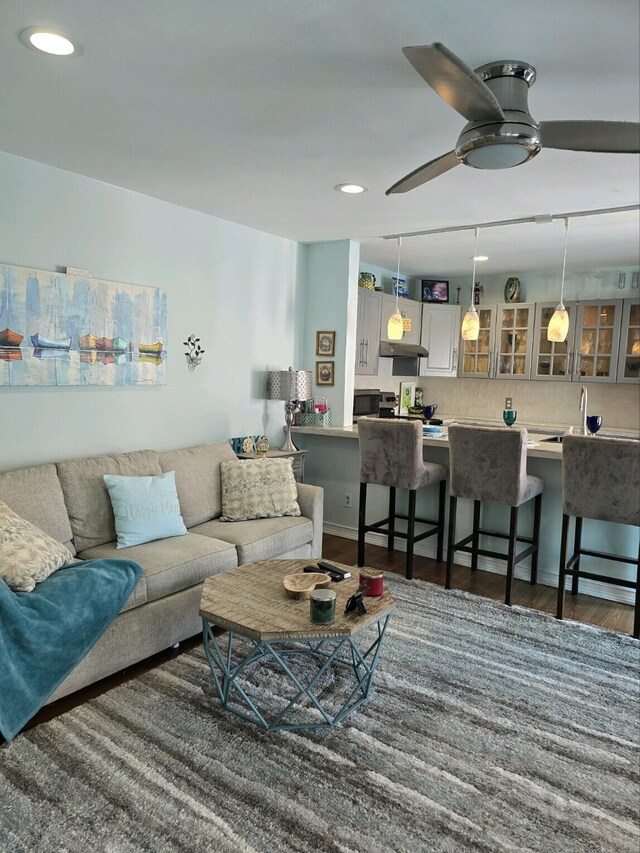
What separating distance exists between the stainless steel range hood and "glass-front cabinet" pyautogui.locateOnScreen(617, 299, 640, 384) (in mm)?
1978

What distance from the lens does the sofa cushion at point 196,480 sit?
372 centimetres

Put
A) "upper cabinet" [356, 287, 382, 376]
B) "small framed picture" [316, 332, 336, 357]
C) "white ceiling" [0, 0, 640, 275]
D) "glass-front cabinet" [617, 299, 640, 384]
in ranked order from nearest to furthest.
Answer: "white ceiling" [0, 0, 640, 275] < "small framed picture" [316, 332, 336, 357] < "upper cabinet" [356, 287, 382, 376] < "glass-front cabinet" [617, 299, 640, 384]

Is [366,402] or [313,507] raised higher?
[366,402]

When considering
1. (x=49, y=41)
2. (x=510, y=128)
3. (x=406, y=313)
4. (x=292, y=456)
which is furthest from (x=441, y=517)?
(x=49, y=41)

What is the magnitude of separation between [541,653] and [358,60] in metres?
2.87

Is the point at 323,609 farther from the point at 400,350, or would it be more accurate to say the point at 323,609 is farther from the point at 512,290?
the point at 512,290

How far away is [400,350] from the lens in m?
6.33

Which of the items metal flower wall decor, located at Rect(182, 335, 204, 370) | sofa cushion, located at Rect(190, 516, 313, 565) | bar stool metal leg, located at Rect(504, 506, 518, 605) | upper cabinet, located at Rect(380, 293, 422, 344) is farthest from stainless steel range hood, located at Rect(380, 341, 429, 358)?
bar stool metal leg, located at Rect(504, 506, 518, 605)

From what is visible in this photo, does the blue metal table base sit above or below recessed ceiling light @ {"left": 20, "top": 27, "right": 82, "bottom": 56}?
below

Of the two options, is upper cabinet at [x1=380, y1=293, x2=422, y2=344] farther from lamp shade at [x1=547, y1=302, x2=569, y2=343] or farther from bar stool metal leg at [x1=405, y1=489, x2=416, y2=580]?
bar stool metal leg at [x1=405, y1=489, x2=416, y2=580]

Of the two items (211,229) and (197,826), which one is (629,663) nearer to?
(197,826)

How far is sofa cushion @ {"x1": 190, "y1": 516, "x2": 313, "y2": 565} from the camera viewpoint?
344 centimetres

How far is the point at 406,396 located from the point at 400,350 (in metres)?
0.93

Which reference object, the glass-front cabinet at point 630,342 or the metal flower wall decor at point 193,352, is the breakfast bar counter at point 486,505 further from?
the metal flower wall decor at point 193,352
